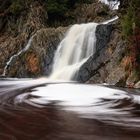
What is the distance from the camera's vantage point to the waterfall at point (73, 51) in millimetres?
23984

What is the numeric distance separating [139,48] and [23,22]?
15.3 meters

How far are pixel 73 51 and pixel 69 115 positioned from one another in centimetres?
1510

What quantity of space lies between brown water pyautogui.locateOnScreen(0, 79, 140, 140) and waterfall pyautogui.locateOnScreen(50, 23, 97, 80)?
8316mm

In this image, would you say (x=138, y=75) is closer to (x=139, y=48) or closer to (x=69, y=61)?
(x=139, y=48)

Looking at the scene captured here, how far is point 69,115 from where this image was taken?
10.6 metres

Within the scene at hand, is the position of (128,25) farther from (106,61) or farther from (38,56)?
(38,56)

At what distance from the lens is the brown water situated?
8445mm

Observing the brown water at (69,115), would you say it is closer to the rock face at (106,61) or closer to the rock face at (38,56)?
the rock face at (106,61)

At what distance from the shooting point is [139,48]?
19906 mm

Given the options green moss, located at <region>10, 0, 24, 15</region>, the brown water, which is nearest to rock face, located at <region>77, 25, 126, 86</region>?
the brown water

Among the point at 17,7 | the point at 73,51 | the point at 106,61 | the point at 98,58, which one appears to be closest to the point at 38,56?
the point at 73,51

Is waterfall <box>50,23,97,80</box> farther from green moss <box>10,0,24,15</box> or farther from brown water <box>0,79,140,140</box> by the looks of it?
brown water <box>0,79,140,140</box>

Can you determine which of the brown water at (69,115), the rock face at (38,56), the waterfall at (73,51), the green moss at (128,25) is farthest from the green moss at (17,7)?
the brown water at (69,115)

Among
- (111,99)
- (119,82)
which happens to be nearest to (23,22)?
(119,82)
